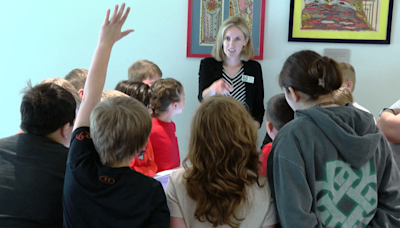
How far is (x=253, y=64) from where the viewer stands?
11.0ft

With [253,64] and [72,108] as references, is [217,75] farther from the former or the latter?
[72,108]

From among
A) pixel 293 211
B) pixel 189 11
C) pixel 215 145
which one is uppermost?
pixel 189 11

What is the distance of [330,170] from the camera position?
137cm

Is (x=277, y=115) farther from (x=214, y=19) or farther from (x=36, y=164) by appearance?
(x=214, y=19)

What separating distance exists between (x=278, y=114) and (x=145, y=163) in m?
0.82

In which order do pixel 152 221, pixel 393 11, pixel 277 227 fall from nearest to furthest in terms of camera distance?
pixel 152 221 → pixel 277 227 → pixel 393 11

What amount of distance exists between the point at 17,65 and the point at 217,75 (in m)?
2.10

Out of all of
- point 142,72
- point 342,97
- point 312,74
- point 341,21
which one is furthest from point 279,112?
point 341,21

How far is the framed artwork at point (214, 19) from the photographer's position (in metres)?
3.57

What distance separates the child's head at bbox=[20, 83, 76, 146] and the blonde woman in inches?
20.6

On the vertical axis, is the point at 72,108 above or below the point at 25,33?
below

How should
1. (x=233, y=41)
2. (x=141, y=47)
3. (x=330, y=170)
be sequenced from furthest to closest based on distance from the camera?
(x=141, y=47) < (x=233, y=41) < (x=330, y=170)

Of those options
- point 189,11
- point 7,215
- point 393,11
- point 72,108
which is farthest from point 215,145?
point 393,11

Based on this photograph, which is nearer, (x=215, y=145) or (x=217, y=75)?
(x=215, y=145)
